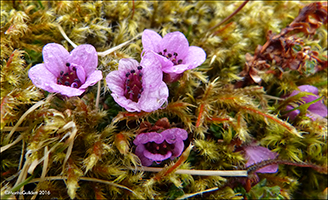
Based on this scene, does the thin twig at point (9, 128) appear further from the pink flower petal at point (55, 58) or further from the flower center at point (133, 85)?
the flower center at point (133, 85)

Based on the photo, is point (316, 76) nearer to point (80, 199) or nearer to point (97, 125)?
point (97, 125)

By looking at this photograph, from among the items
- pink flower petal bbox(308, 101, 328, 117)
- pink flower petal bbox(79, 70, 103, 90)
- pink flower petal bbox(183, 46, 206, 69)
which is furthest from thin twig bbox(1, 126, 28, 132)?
pink flower petal bbox(308, 101, 328, 117)

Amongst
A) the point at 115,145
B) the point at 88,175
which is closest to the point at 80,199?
the point at 88,175

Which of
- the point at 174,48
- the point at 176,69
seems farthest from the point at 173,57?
the point at 176,69

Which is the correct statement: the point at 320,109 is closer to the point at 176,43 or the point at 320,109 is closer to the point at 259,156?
the point at 259,156

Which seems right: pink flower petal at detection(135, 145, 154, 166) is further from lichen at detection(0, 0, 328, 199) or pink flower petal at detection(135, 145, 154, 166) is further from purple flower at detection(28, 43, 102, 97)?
purple flower at detection(28, 43, 102, 97)
